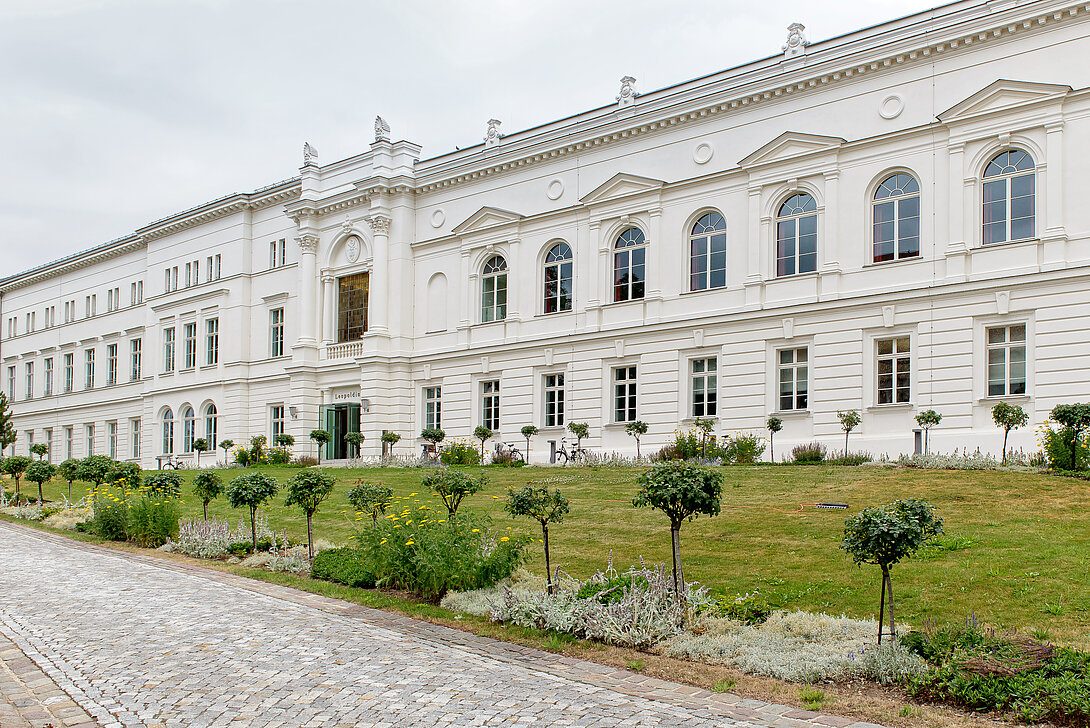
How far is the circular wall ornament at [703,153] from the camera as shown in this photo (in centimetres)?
3225

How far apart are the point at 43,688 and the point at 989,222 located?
25.0 metres

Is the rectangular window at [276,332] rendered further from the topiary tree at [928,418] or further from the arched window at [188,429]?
the topiary tree at [928,418]

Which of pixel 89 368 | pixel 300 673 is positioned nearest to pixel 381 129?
pixel 89 368

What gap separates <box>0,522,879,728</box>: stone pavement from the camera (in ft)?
25.3

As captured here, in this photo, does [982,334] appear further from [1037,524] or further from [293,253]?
[293,253]

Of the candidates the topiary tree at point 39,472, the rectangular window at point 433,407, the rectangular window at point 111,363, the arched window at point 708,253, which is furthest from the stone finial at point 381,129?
the rectangular window at point 111,363

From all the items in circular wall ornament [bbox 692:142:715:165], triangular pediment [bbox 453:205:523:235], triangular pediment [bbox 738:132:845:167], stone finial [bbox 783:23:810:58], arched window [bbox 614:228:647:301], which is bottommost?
arched window [bbox 614:228:647:301]

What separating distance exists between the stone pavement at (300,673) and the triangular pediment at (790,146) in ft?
72.5

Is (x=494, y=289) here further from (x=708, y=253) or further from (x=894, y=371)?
(x=894, y=371)

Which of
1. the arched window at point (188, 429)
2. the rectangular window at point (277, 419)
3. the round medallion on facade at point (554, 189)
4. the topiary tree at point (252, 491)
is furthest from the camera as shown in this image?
the arched window at point (188, 429)

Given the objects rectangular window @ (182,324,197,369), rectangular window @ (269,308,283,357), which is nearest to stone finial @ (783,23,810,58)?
rectangular window @ (269,308,283,357)

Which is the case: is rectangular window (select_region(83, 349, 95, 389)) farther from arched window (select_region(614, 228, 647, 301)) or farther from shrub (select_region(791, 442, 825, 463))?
shrub (select_region(791, 442, 825, 463))

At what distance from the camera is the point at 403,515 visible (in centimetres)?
1416

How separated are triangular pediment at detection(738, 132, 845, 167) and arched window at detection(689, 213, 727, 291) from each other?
2.24 meters
